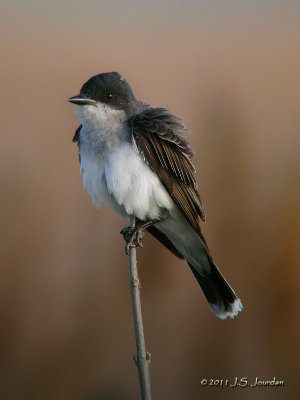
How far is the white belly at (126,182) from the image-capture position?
3.05m

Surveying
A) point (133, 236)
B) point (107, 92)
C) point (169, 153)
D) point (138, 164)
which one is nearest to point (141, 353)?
point (133, 236)

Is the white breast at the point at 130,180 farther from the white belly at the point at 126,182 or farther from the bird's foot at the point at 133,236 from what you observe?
the bird's foot at the point at 133,236

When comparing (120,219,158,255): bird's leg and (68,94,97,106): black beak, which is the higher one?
(68,94,97,106): black beak

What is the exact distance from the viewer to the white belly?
10.0 ft

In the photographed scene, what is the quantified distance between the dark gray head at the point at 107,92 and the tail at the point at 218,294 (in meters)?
1.01

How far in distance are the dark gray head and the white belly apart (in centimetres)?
28

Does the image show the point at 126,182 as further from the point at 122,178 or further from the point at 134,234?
the point at 134,234

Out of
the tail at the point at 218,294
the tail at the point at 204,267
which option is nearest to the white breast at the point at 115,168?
the tail at the point at 204,267

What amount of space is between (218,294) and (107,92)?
1251 millimetres

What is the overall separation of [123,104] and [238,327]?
8.85 ft

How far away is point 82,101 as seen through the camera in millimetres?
3119

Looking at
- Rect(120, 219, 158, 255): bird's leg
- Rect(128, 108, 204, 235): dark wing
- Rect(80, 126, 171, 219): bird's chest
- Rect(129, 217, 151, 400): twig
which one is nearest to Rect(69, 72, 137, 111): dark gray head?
Rect(128, 108, 204, 235): dark wing

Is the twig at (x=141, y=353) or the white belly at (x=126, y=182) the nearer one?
the twig at (x=141, y=353)

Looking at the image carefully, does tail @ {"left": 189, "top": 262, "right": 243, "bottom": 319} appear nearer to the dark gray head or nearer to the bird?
the bird
